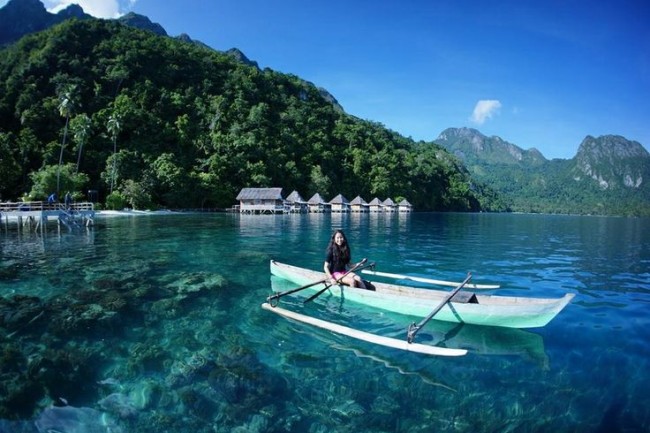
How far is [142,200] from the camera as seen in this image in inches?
2655

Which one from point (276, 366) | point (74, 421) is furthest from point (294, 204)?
point (74, 421)

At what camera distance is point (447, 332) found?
382 inches

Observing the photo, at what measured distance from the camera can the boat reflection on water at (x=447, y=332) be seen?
8812 millimetres

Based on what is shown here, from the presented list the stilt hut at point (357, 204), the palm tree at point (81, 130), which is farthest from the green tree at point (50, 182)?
the stilt hut at point (357, 204)

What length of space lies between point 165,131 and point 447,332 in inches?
3654

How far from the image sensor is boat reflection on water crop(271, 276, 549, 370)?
8812 millimetres

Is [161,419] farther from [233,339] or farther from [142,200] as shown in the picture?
[142,200]

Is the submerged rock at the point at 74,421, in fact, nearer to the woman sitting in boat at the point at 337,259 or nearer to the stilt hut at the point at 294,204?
the woman sitting in boat at the point at 337,259

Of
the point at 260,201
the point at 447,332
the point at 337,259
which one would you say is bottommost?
the point at 447,332

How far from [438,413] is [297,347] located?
3.57 metres

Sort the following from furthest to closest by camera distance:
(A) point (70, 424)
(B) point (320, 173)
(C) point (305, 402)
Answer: (B) point (320, 173), (C) point (305, 402), (A) point (70, 424)

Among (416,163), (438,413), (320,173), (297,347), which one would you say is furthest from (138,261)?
(416,163)

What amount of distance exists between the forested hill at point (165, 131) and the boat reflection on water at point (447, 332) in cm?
6050

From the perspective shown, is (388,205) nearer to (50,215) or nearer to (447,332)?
(50,215)
